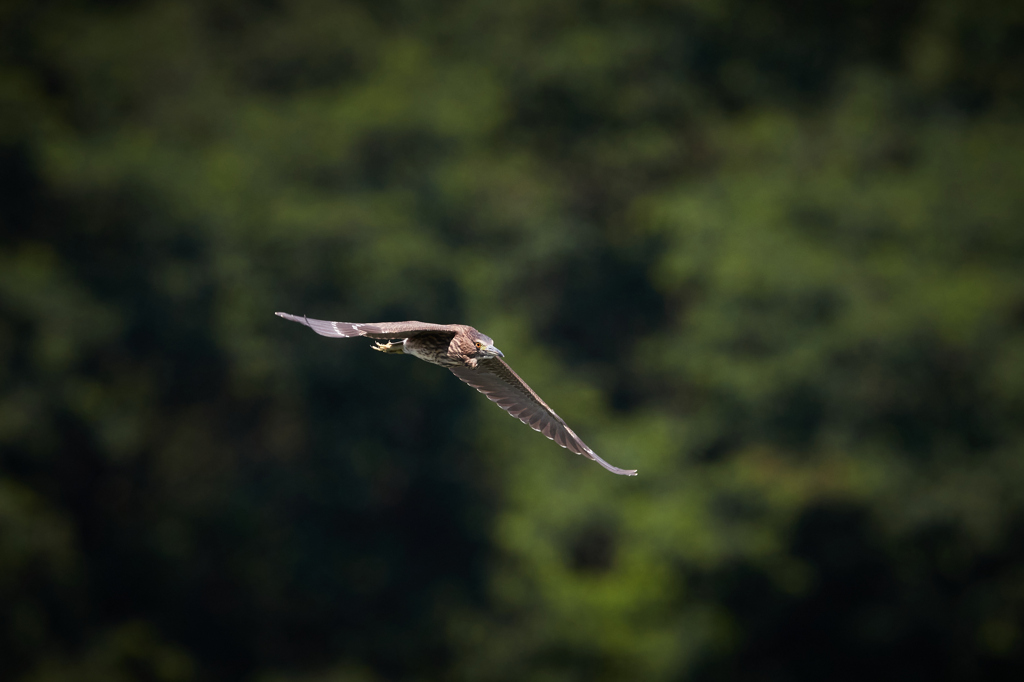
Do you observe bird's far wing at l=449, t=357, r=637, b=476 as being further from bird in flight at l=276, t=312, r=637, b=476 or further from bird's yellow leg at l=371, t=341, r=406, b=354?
bird's yellow leg at l=371, t=341, r=406, b=354

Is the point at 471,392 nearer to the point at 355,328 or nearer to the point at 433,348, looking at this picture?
the point at 433,348

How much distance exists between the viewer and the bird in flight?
8453 millimetres

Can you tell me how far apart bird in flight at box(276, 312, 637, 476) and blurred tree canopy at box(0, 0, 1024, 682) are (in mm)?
15619

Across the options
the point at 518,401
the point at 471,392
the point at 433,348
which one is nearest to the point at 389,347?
the point at 433,348

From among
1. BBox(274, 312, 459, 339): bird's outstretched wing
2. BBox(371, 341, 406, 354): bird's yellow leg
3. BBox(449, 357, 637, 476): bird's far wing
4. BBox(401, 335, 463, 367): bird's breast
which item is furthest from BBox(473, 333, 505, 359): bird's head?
BBox(449, 357, 637, 476): bird's far wing

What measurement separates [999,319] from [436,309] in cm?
1437

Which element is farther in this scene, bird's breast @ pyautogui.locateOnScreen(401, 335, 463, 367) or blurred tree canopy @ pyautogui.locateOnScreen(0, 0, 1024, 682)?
blurred tree canopy @ pyautogui.locateOnScreen(0, 0, 1024, 682)

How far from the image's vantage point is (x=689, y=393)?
32188 millimetres

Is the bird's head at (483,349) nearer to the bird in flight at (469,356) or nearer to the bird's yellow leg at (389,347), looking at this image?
the bird in flight at (469,356)

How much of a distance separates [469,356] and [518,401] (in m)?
1.44

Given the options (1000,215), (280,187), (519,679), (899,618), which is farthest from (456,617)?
(1000,215)

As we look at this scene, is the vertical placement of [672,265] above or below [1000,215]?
below

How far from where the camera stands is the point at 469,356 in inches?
374

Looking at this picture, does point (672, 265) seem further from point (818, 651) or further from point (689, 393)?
point (818, 651)
